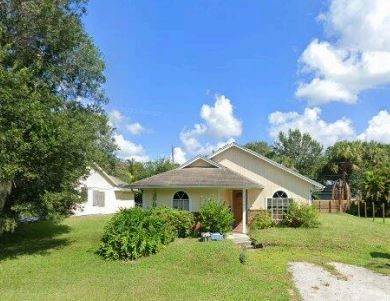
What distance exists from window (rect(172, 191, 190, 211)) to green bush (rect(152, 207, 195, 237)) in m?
2.34

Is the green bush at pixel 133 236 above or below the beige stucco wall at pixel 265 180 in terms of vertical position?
below

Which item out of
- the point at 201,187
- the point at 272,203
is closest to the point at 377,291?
the point at 201,187

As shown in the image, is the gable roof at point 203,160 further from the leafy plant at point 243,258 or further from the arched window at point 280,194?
the leafy plant at point 243,258

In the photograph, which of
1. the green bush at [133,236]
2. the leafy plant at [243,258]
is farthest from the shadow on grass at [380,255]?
the green bush at [133,236]

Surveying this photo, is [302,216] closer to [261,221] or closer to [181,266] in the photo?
[261,221]

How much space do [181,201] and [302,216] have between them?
6.98m

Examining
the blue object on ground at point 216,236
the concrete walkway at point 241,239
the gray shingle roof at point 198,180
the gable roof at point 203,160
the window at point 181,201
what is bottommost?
the concrete walkway at point 241,239

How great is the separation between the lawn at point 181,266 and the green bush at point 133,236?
0.51 m

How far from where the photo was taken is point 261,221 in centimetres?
2641

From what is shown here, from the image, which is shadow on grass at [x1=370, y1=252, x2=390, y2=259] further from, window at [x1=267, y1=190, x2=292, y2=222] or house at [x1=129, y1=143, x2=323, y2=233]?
window at [x1=267, y1=190, x2=292, y2=222]

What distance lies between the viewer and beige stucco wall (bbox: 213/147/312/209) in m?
27.5

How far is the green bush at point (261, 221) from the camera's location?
26.3 meters

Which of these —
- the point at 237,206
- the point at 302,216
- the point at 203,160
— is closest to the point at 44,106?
the point at 203,160

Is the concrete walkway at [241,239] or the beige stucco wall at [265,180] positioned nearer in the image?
the concrete walkway at [241,239]
